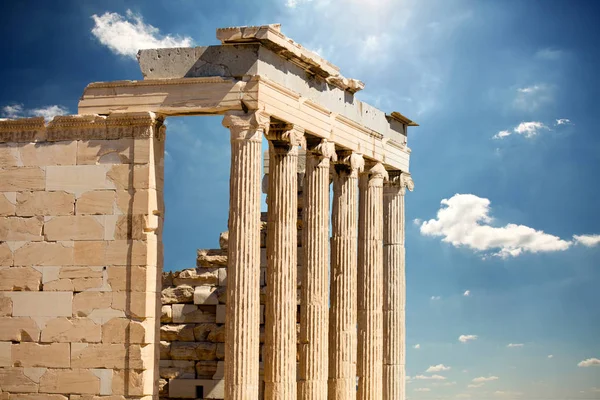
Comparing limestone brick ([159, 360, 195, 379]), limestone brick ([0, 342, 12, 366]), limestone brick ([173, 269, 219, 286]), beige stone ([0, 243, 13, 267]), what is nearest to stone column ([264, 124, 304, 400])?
limestone brick ([0, 342, 12, 366])

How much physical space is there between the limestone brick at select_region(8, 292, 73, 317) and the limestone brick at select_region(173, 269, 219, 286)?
7.57 metres

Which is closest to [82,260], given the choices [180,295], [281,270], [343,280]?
[281,270]

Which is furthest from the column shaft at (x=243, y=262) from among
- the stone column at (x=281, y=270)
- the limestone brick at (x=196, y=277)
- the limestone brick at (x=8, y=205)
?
the limestone brick at (x=196, y=277)

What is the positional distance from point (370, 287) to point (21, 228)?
970 centimetres

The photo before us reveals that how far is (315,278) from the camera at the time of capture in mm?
31969

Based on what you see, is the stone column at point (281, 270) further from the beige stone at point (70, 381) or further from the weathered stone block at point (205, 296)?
the weathered stone block at point (205, 296)

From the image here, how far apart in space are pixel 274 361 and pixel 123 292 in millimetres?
3730

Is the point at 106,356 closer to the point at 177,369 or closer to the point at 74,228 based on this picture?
the point at 74,228

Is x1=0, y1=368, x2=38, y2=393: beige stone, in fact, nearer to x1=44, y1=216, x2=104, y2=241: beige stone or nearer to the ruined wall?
the ruined wall

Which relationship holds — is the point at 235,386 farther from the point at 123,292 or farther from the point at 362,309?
the point at 362,309

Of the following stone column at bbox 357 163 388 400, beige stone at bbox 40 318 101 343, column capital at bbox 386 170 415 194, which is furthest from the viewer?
column capital at bbox 386 170 415 194

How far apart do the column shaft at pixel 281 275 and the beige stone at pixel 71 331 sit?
12.7 feet

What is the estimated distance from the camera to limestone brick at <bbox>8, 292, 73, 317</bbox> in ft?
95.3

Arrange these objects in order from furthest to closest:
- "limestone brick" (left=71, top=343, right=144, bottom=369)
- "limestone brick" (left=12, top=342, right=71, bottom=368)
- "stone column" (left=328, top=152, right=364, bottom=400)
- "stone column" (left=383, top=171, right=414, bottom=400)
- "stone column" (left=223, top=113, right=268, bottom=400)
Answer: "stone column" (left=383, top=171, right=414, bottom=400) < "stone column" (left=328, top=152, right=364, bottom=400) < "limestone brick" (left=12, top=342, right=71, bottom=368) < "limestone brick" (left=71, top=343, right=144, bottom=369) < "stone column" (left=223, top=113, right=268, bottom=400)
